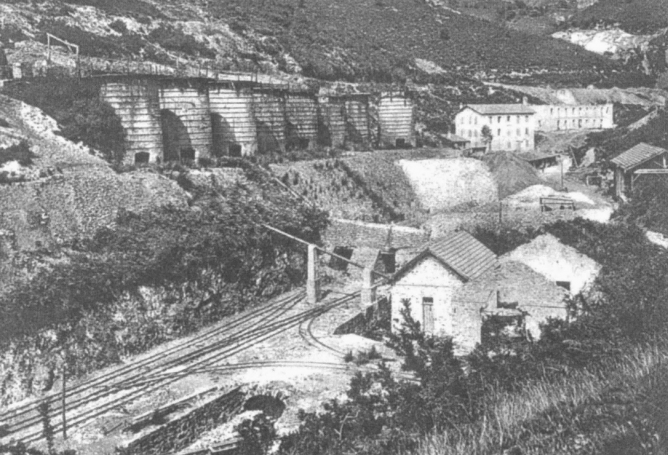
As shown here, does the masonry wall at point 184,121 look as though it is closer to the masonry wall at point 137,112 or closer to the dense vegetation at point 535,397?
the masonry wall at point 137,112

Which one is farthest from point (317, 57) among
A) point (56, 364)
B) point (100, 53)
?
point (56, 364)

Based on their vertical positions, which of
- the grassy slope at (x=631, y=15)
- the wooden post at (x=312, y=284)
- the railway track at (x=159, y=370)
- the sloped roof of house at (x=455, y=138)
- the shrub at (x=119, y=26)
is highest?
the grassy slope at (x=631, y=15)

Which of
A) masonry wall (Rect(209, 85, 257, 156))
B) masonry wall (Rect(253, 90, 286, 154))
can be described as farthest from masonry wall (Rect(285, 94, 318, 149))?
masonry wall (Rect(209, 85, 257, 156))

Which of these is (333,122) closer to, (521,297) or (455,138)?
(455,138)

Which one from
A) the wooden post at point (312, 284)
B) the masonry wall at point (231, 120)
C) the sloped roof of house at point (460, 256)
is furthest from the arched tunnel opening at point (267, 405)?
the masonry wall at point (231, 120)

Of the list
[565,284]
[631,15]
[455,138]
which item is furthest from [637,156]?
[631,15]

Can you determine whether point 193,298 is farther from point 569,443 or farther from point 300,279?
point 569,443
